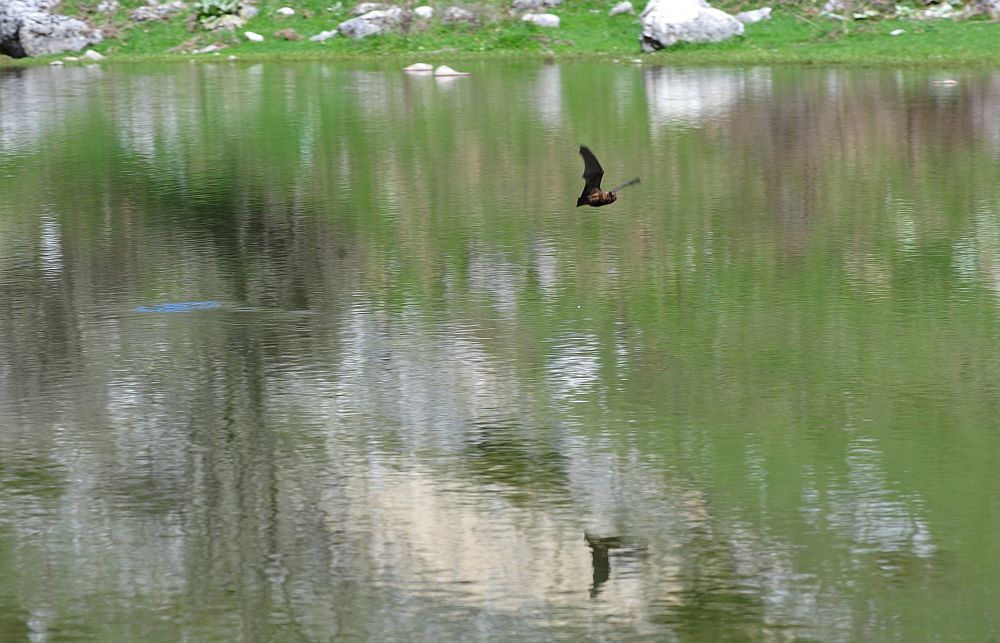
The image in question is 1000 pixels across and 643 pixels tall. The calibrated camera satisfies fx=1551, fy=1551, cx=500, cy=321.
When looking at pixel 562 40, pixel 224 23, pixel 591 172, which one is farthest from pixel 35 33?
pixel 591 172

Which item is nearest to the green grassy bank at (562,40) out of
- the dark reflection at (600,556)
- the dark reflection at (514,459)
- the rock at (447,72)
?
the rock at (447,72)

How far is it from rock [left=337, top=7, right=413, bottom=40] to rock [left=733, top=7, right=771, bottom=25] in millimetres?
9805

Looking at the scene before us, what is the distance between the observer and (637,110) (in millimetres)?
29797

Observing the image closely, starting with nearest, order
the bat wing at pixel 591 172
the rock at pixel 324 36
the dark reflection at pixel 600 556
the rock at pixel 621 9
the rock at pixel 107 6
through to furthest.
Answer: the dark reflection at pixel 600 556 → the bat wing at pixel 591 172 → the rock at pixel 324 36 → the rock at pixel 621 9 → the rock at pixel 107 6

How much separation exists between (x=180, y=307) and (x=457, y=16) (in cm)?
3292

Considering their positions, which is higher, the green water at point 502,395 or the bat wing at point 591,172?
the bat wing at point 591,172

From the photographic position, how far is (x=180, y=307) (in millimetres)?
15055

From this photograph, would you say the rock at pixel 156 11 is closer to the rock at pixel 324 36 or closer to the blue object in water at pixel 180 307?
the rock at pixel 324 36

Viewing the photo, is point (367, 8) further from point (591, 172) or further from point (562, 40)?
point (591, 172)

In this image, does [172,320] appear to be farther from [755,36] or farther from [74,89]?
[755,36]

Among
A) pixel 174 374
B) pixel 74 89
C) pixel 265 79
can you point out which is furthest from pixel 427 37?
pixel 174 374

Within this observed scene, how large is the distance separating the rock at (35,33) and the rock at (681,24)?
17.3 m

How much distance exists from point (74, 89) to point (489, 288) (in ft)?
80.1

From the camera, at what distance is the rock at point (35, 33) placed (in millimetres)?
46969
